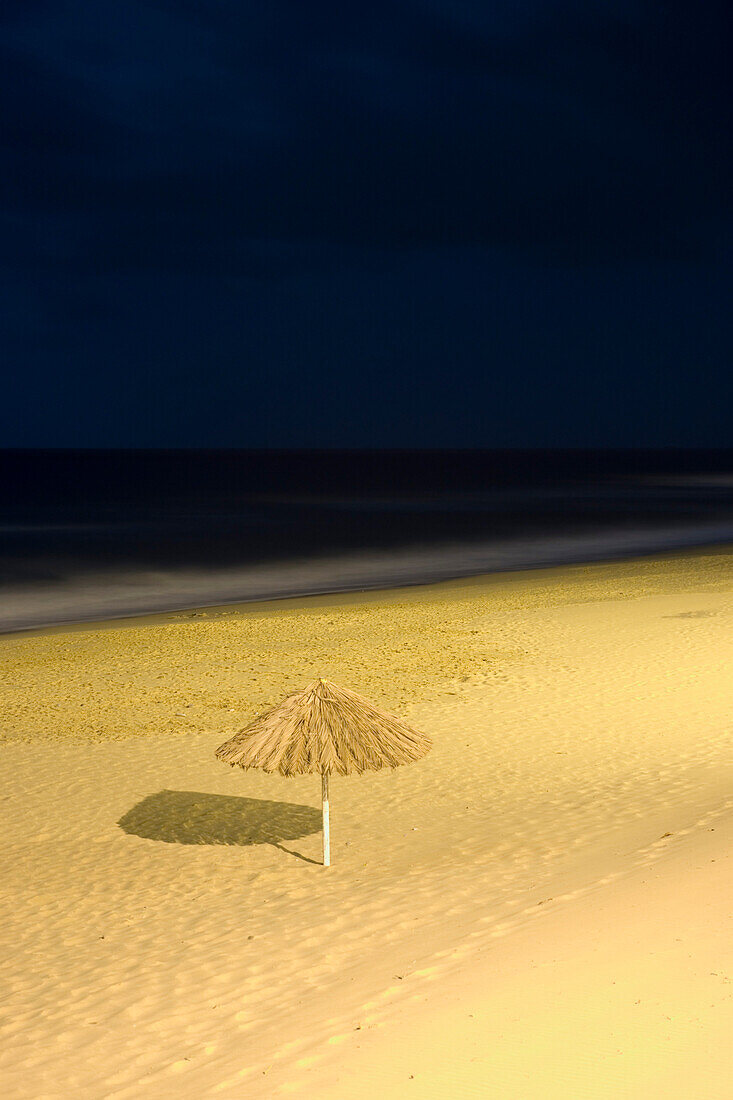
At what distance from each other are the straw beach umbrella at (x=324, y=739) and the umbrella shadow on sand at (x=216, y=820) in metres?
1.82

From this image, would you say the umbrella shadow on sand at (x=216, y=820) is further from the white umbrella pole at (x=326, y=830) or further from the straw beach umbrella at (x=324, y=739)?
the straw beach umbrella at (x=324, y=739)

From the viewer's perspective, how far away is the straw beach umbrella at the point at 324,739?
10.2 m

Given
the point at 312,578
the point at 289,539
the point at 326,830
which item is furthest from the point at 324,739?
the point at 289,539

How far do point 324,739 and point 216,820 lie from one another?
330cm

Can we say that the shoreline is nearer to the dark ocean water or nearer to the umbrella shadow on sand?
the dark ocean water

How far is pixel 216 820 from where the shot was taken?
1294 centimetres

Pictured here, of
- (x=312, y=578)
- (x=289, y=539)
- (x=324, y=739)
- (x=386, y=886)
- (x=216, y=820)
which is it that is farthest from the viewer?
(x=289, y=539)

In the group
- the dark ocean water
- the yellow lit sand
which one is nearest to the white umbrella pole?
the yellow lit sand

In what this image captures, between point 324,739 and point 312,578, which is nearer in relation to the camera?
point 324,739

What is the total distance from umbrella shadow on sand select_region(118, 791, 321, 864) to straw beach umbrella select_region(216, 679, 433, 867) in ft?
5.96

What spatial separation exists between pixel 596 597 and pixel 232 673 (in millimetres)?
12092

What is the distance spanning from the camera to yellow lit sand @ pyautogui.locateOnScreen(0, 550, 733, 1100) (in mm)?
6703

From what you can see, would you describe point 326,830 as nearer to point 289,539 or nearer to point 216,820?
point 216,820

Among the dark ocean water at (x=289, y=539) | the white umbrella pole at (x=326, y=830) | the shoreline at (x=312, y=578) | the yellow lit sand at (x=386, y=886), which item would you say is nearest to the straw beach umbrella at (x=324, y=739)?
the white umbrella pole at (x=326, y=830)
